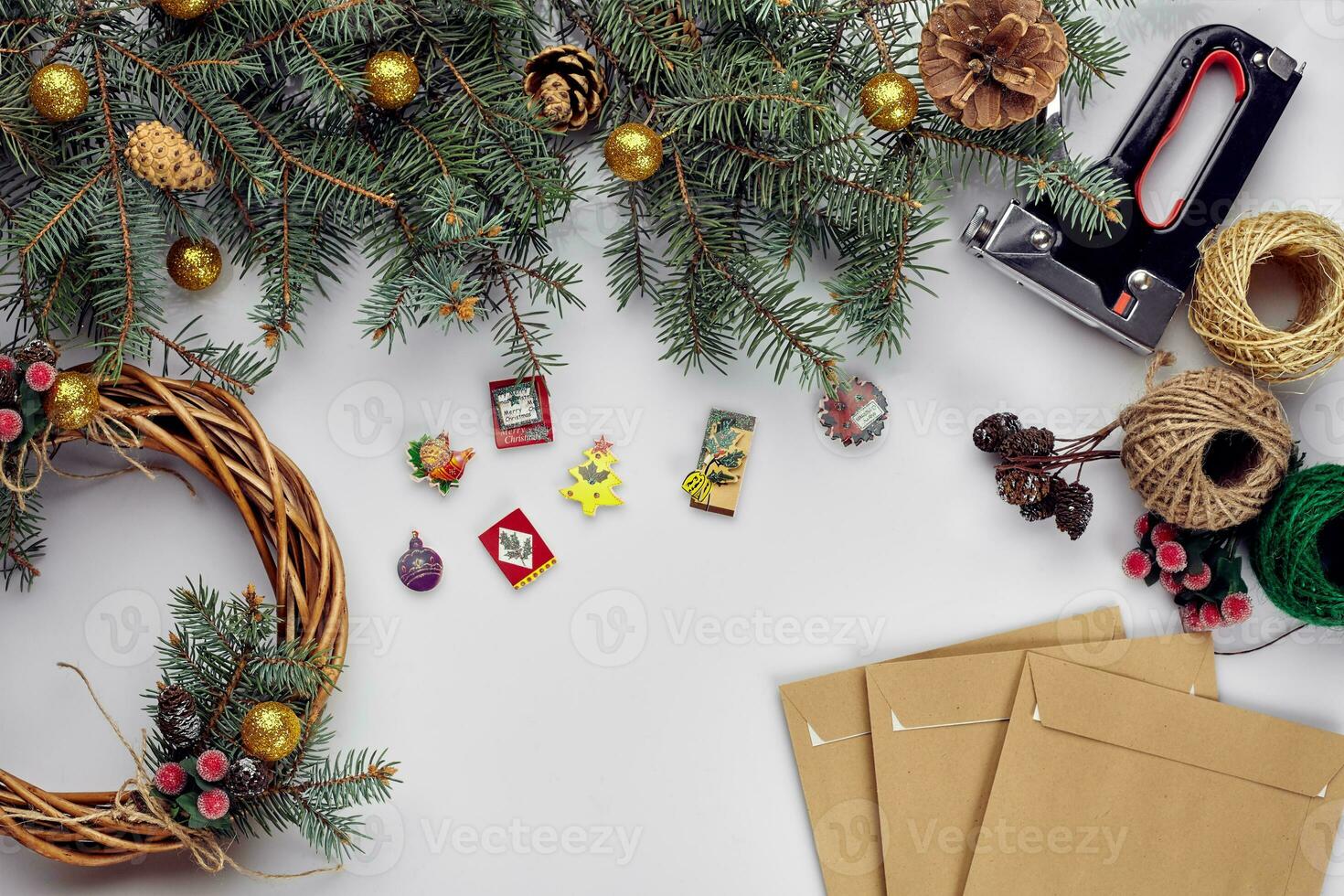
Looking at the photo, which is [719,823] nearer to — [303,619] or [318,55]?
[303,619]

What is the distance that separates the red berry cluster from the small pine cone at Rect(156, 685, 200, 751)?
3.20ft

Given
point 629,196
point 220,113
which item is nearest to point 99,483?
point 220,113

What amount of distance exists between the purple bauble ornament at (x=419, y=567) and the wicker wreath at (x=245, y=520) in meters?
0.08

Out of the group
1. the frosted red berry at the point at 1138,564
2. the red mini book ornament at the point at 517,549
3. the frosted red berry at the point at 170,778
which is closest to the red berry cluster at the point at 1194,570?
the frosted red berry at the point at 1138,564

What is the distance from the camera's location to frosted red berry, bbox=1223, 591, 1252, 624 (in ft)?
3.44

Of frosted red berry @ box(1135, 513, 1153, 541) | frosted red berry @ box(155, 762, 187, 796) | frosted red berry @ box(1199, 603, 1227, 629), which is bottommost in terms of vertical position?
frosted red berry @ box(155, 762, 187, 796)

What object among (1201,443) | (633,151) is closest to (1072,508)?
(1201,443)

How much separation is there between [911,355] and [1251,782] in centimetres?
59

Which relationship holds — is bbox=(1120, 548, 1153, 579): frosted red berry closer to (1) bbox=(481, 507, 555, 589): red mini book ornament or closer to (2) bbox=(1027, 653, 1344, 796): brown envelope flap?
(2) bbox=(1027, 653, 1344, 796): brown envelope flap

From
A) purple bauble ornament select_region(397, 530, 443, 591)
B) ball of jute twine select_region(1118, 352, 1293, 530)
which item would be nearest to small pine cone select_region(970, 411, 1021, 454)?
ball of jute twine select_region(1118, 352, 1293, 530)

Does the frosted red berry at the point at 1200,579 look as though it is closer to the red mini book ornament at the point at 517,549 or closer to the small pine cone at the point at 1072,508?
the small pine cone at the point at 1072,508

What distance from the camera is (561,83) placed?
940 mm

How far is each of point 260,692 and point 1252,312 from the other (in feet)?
3.57

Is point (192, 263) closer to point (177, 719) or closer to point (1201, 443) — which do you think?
point (177, 719)
